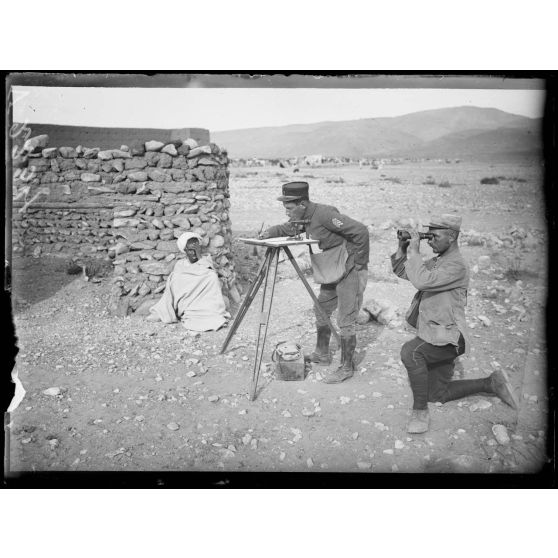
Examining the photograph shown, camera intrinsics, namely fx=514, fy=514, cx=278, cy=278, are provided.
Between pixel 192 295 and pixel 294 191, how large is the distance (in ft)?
5.45

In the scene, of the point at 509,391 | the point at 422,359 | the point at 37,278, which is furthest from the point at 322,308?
the point at 37,278

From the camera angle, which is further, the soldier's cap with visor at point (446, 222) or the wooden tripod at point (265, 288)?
the wooden tripod at point (265, 288)

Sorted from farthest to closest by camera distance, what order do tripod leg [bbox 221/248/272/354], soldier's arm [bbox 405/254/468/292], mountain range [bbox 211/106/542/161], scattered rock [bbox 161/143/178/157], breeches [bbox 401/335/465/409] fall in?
scattered rock [bbox 161/143/178/157] < tripod leg [bbox 221/248/272/354] < mountain range [bbox 211/106/542/161] < breeches [bbox 401/335/465/409] < soldier's arm [bbox 405/254/468/292]

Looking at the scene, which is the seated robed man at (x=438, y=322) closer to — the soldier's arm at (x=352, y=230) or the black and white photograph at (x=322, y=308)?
the black and white photograph at (x=322, y=308)

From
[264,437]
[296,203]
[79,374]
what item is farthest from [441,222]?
[79,374]

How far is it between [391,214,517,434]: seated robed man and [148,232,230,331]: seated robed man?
2.05 meters

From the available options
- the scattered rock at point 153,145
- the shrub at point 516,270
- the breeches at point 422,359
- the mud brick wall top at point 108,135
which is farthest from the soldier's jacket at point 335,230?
the scattered rock at point 153,145

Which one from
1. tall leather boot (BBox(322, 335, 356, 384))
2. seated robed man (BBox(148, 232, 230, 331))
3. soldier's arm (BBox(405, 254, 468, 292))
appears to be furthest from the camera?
seated robed man (BBox(148, 232, 230, 331))

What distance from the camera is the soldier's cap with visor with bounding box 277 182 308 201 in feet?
14.8

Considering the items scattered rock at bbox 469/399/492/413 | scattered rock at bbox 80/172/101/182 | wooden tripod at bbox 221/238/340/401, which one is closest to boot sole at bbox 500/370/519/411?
scattered rock at bbox 469/399/492/413

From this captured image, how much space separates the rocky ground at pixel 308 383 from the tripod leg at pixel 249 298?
0.19 meters

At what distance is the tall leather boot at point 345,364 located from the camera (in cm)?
456

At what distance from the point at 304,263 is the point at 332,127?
1.91m

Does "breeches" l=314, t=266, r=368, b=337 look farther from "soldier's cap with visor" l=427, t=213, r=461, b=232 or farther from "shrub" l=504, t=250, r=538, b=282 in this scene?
"shrub" l=504, t=250, r=538, b=282
